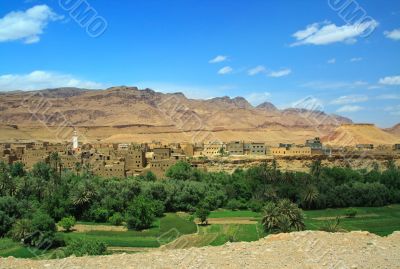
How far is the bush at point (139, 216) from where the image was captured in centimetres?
2904

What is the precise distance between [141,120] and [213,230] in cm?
9076

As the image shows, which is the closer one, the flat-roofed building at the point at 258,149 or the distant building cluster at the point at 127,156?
the distant building cluster at the point at 127,156

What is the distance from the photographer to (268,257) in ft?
26.2

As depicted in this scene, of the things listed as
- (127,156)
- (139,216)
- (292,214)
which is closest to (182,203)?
(139,216)

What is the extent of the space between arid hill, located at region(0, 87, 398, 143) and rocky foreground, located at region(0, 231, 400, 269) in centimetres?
8709

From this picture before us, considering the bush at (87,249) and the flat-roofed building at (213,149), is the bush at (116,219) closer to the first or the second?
the bush at (87,249)

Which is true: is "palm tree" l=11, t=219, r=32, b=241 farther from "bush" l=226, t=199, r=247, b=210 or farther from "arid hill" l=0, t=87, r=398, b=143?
"arid hill" l=0, t=87, r=398, b=143

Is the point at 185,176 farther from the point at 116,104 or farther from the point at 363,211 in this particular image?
the point at 116,104

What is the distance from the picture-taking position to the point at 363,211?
35906mm

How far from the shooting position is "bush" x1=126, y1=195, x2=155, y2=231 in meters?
29.0

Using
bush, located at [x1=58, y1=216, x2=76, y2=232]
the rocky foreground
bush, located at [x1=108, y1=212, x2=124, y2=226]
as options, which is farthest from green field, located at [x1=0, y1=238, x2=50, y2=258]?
the rocky foreground

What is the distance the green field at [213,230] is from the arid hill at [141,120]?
6283 cm

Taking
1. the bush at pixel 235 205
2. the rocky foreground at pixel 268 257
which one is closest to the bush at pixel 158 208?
the bush at pixel 235 205

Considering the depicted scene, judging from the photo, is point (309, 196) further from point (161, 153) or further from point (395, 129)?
point (395, 129)
